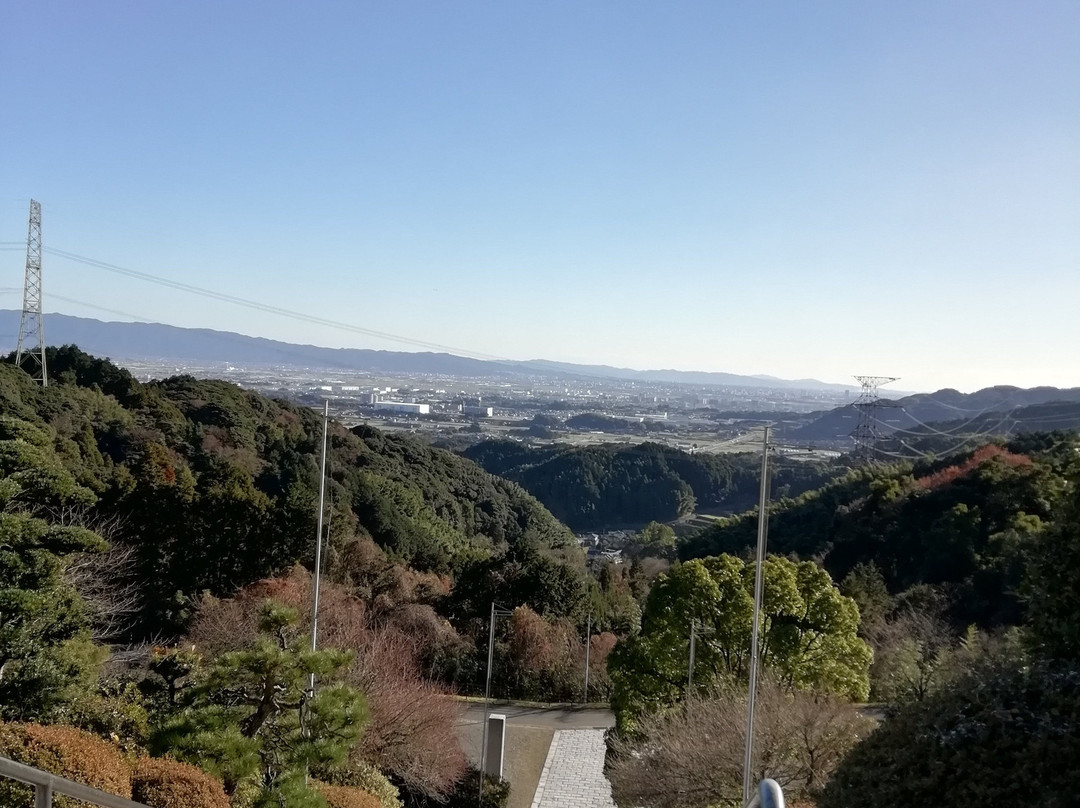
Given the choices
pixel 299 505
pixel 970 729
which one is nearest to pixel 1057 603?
pixel 970 729

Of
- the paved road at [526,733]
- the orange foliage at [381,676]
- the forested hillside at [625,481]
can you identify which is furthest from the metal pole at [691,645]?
the forested hillside at [625,481]

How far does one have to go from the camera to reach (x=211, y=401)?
29.8m

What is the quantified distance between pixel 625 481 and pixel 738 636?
39053mm

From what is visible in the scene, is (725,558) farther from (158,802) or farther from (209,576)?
(209,576)

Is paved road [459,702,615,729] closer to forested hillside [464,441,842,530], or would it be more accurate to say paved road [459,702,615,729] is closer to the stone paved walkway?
the stone paved walkway

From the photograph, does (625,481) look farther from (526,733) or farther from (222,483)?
(526,733)

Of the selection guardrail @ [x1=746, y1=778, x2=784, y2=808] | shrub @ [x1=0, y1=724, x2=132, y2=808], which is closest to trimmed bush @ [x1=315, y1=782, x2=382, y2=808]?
shrub @ [x1=0, y1=724, x2=132, y2=808]

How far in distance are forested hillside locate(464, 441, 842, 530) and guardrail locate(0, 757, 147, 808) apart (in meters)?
45.5

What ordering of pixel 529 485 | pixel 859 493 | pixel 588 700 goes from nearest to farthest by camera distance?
pixel 588 700 < pixel 859 493 < pixel 529 485

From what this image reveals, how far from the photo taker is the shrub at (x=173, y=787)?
4.82 m

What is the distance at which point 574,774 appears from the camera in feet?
38.9

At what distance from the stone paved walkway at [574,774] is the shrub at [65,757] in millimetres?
7136

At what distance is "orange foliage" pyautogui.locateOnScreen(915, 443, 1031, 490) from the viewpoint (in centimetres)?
2284

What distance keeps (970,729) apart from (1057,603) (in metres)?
1.21
